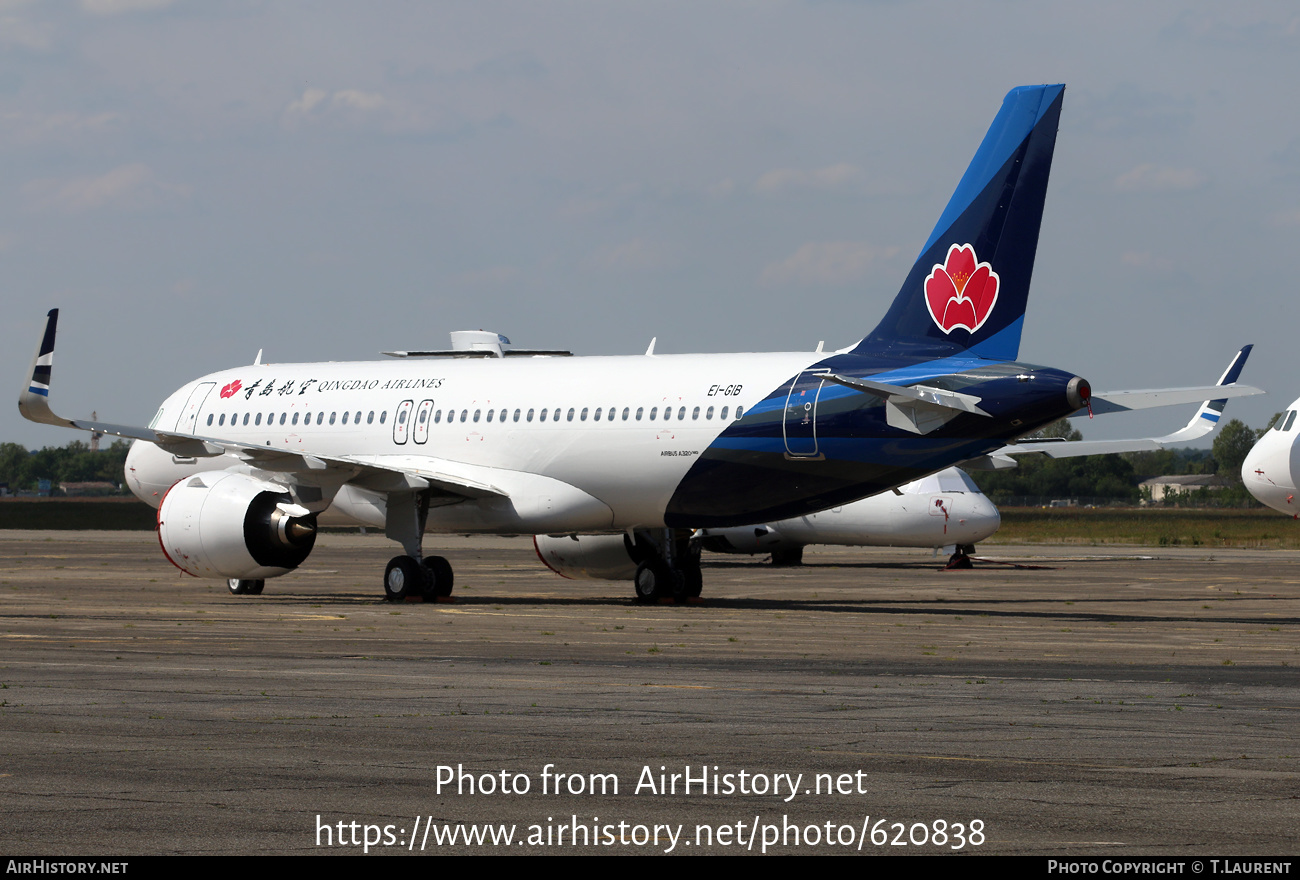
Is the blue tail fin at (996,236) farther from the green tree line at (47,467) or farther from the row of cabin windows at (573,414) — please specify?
the green tree line at (47,467)

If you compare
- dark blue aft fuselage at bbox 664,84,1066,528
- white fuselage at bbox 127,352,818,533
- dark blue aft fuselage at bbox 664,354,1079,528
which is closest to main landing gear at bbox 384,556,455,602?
white fuselage at bbox 127,352,818,533

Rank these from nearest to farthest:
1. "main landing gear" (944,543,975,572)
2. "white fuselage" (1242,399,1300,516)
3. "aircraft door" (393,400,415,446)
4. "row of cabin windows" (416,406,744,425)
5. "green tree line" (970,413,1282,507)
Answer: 1. "row of cabin windows" (416,406,744,425)
2. "aircraft door" (393,400,415,446)
3. "white fuselage" (1242,399,1300,516)
4. "main landing gear" (944,543,975,572)
5. "green tree line" (970,413,1282,507)

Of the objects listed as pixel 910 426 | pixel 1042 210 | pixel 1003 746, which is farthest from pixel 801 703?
pixel 1042 210

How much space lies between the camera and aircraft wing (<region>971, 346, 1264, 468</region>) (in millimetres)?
24344

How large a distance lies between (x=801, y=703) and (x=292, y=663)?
19.9 ft

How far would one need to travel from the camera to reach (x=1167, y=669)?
17781 millimetres

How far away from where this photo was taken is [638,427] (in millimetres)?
28625

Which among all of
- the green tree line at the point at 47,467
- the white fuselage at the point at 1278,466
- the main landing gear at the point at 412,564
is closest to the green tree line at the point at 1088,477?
the green tree line at the point at 47,467

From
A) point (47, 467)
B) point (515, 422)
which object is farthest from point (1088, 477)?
point (515, 422)

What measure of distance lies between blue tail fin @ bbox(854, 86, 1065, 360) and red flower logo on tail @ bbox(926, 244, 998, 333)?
15mm

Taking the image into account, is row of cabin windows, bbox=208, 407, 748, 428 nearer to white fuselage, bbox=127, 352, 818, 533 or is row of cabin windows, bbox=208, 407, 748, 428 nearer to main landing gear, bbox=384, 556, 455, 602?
white fuselage, bbox=127, 352, 818, 533

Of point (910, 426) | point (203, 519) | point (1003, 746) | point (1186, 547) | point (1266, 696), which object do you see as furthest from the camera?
point (1186, 547)

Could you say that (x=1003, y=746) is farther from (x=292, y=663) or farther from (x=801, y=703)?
(x=292, y=663)

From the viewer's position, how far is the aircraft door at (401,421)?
31.7 m
